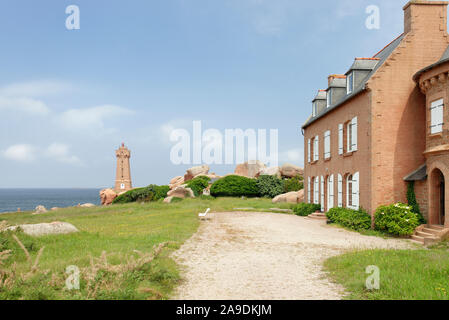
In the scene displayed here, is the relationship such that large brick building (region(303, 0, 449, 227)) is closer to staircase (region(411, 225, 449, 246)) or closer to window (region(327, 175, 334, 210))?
staircase (region(411, 225, 449, 246))

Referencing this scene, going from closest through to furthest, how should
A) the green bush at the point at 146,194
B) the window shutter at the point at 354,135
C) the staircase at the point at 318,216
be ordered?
the window shutter at the point at 354,135, the staircase at the point at 318,216, the green bush at the point at 146,194

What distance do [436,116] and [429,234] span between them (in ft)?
16.6

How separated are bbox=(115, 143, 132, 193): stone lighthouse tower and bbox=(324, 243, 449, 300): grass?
63.8 metres

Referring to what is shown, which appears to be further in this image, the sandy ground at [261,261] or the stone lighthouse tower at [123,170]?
the stone lighthouse tower at [123,170]

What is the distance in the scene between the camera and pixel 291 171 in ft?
137

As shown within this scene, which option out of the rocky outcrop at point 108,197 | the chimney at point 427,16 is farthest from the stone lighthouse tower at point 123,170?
the chimney at point 427,16

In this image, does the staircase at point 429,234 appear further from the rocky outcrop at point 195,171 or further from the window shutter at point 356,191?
the rocky outcrop at point 195,171

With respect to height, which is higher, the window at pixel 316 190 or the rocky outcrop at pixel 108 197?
the window at pixel 316 190

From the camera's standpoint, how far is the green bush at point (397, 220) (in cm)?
1455

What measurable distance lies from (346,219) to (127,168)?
2355 inches

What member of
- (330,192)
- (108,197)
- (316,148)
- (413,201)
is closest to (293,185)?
(316,148)

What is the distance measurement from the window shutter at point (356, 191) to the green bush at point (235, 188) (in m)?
21.7

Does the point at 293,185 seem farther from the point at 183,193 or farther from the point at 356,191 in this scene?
the point at 356,191

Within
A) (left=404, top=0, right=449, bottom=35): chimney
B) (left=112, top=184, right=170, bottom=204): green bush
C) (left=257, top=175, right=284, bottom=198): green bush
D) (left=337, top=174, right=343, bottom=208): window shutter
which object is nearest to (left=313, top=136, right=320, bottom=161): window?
(left=337, top=174, right=343, bottom=208): window shutter
